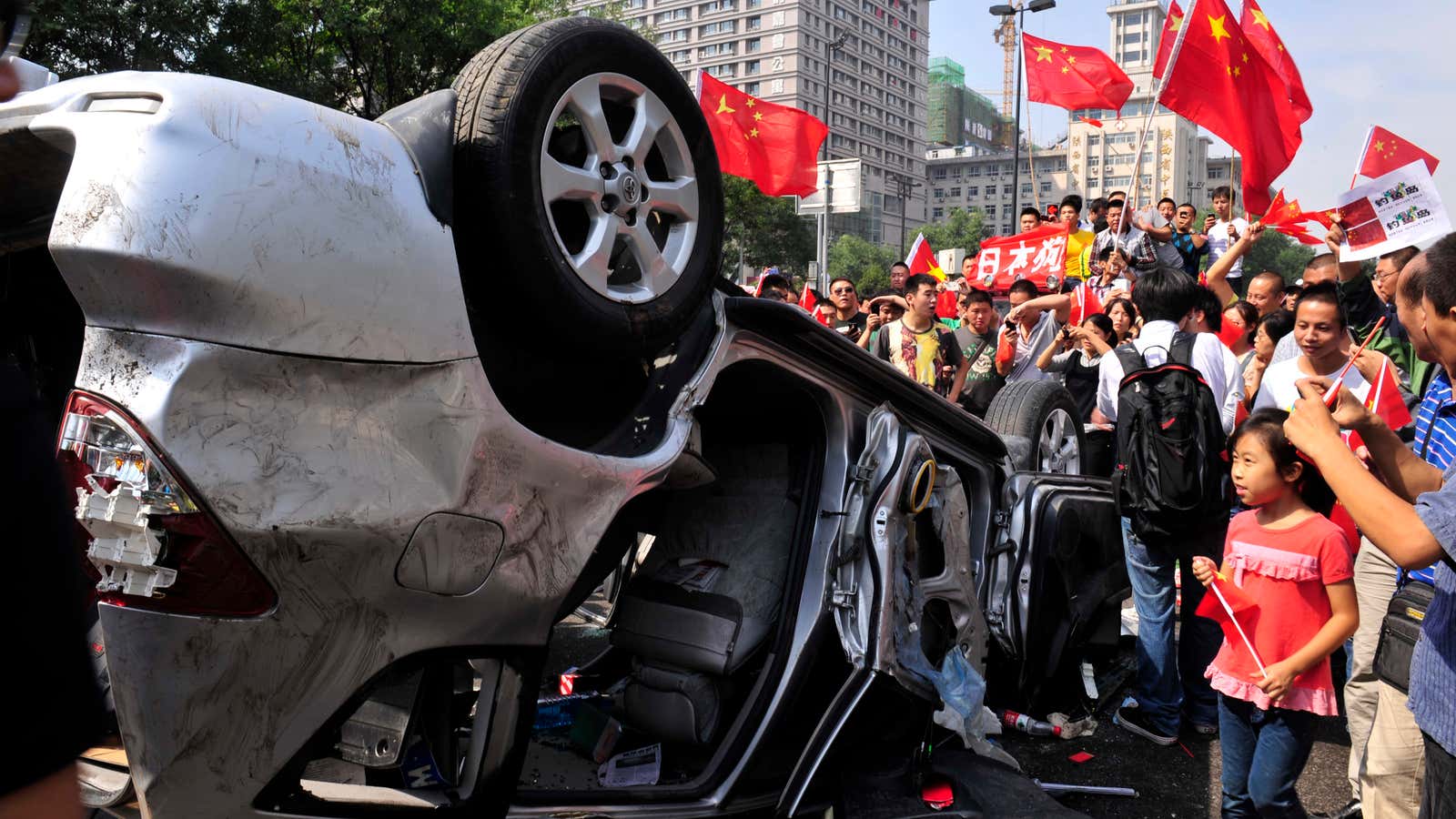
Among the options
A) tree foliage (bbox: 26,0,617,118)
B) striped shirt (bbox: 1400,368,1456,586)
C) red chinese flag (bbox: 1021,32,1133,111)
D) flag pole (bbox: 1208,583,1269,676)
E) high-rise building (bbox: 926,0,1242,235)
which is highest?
high-rise building (bbox: 926,0,1242,235)

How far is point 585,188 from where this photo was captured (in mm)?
2412

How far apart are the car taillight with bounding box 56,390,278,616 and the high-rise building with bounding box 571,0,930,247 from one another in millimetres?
107379

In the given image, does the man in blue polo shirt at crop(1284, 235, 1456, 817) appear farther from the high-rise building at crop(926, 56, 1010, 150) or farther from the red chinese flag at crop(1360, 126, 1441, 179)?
the high-rise building at crop(926, 56, 1010, 150)

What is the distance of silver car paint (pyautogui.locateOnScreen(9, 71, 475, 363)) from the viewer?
70.9 inches

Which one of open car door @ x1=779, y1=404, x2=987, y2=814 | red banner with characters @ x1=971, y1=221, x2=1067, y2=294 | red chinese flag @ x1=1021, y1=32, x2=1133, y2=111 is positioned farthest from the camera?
red banner with characters @ x1=971, y1=221, x2=1067, y2=294

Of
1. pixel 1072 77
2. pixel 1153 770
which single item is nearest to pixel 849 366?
pixel 1153 770

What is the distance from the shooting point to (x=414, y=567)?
6.69 ft

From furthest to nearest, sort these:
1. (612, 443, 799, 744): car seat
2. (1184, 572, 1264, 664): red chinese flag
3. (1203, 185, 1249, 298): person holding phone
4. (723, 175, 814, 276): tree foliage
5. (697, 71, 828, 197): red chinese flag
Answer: (723, 175, 814, 276): tree foliage
(697, 71, 828, 197): red chinese flag
(1203, 185, 1249, 298): person holding phone
(1184, 572, 1264, 664): red chinese flag
(612, 443, 799, 744): car seat

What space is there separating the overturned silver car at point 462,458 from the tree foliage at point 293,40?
14.2m

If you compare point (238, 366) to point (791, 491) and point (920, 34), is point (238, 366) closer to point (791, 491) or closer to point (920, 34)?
point (791, 491)

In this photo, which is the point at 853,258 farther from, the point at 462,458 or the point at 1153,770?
the point at 462,458

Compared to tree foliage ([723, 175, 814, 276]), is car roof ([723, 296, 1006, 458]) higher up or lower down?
lower down

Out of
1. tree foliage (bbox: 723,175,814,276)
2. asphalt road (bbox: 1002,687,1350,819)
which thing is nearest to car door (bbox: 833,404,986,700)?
asphalt road (bbox: 1002,687,1350,819)

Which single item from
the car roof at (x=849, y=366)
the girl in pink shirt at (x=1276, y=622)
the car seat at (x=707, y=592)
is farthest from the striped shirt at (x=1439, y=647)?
the car seat at (x=707, y=592)
